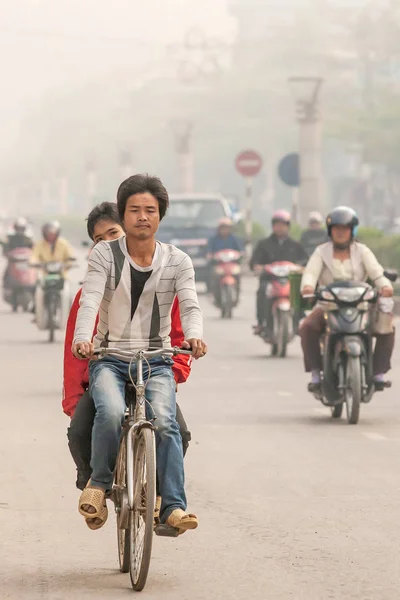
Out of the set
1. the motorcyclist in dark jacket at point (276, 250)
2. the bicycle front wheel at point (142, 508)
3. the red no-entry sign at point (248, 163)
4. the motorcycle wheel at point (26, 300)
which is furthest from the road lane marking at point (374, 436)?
the red no-entry sign at point (248, 163)

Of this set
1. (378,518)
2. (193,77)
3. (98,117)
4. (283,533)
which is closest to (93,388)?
(283,533)

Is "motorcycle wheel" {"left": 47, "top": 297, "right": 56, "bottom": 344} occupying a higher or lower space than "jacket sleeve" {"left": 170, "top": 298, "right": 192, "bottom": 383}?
lower

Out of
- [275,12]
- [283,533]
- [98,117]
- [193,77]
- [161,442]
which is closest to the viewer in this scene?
[161,442]

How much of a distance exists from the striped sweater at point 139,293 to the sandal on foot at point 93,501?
58 centimetres

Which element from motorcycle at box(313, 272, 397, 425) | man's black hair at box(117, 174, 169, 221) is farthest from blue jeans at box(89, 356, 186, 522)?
motorcycle at box(313, 272, 397, 425)

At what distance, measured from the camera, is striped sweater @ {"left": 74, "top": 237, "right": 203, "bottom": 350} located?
276 inches

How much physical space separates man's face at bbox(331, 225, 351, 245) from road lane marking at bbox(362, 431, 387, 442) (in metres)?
1.65

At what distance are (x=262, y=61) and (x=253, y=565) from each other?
267 ft

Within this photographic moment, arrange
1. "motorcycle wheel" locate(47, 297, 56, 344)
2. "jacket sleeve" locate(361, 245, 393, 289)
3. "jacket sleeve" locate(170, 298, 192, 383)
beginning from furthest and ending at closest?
"motorcycle wheel" locate(47, 297, 56, 344), "jacket sleeve" locate(361, 245, 393, 289), "jacket sleeve" locate(170, 298, 192, 383)

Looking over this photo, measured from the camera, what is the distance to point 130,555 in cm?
682

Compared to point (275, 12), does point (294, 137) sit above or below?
below

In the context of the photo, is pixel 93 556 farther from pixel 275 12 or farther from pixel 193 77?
pixel 275 12

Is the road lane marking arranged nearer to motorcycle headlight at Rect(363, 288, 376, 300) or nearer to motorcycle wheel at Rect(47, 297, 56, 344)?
motorcycle headlight at Rect(363, 288, 376, 300)

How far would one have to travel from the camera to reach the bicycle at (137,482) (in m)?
6.50
